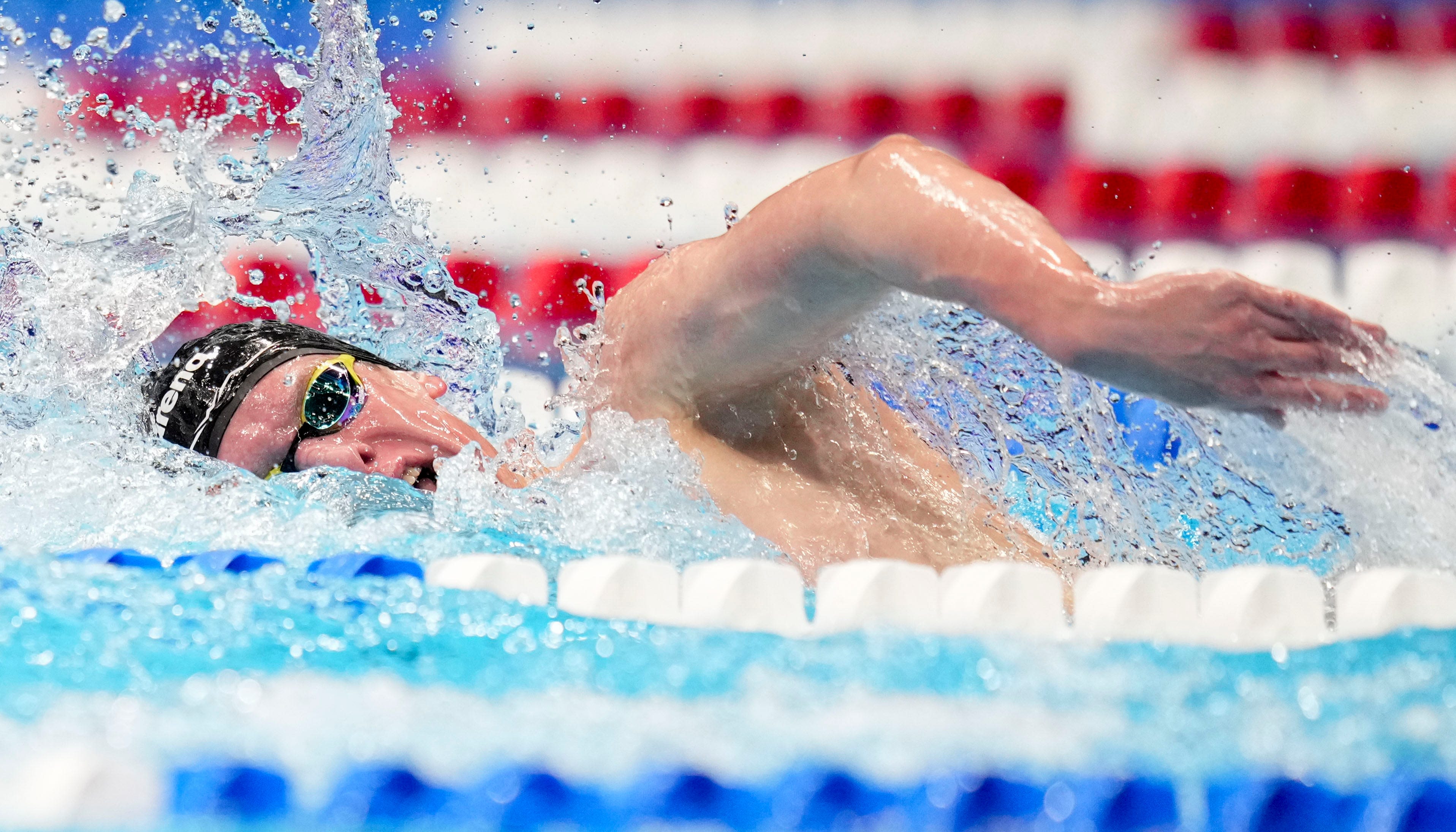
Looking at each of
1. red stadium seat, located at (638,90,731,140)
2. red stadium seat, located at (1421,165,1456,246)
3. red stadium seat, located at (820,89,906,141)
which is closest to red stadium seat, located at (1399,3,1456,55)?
red stadium seat, located at (1421,165,1456,246)

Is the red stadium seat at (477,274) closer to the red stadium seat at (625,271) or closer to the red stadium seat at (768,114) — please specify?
the red stadium seat at (625,271)

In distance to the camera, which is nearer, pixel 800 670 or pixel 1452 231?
pixel 800 670

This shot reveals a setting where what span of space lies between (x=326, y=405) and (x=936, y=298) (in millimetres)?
810

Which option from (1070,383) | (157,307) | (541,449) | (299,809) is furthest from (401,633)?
(157,307)

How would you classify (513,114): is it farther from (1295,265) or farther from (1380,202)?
(1380,202)

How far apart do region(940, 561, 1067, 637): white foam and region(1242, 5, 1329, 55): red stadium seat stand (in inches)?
98.9

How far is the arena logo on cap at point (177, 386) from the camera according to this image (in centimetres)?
150

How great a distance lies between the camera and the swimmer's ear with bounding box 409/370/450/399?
161cm

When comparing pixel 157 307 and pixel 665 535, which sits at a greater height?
pixel 157 307

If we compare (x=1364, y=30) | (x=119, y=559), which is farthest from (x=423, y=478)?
(x=1364, y=30)

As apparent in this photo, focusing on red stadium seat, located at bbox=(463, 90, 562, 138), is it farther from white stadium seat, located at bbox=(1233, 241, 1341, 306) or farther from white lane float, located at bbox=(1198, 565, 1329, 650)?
white lane float, located at bbox=(1198, 565, 1329, 650)

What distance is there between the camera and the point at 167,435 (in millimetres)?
1518

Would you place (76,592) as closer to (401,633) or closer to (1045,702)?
(401,633)

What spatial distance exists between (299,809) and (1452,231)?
3.01m
